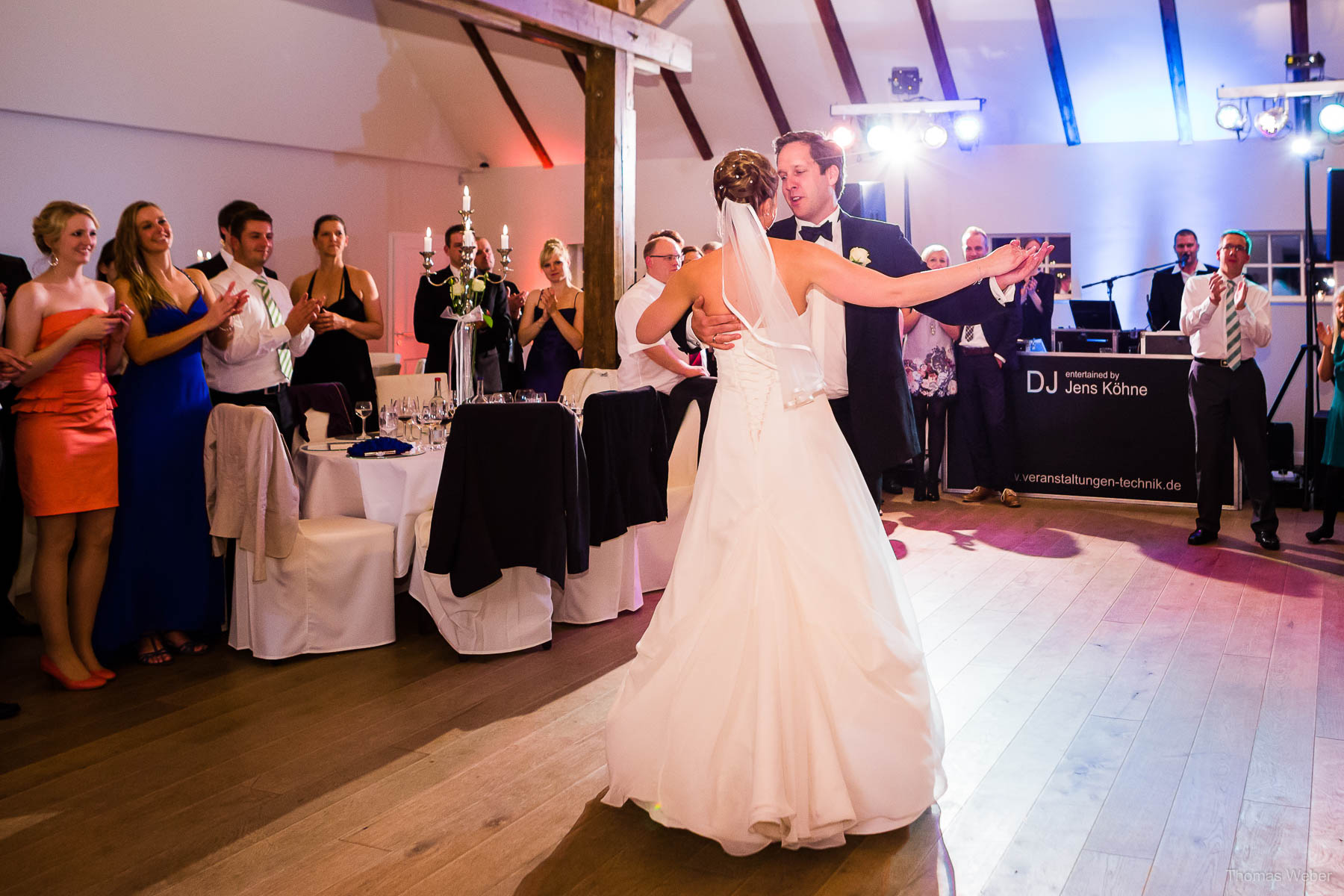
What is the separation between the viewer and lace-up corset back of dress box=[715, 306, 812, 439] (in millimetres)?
2797

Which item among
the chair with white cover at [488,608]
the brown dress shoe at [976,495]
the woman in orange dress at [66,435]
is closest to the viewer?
the woman in orange dress at [66,435]

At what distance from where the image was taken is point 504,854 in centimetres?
263

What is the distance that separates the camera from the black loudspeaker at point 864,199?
8.41m

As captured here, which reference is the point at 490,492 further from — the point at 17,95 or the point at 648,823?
the point at 17,95

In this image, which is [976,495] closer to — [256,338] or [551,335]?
[551,335]

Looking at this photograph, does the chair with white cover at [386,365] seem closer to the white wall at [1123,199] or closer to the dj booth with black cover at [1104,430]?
the dj booth with black cover at [1104,430]

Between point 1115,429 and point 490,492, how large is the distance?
511 centimetres

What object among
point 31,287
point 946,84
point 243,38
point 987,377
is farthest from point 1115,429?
point 243,38

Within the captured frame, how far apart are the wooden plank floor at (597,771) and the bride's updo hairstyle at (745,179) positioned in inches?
63.3

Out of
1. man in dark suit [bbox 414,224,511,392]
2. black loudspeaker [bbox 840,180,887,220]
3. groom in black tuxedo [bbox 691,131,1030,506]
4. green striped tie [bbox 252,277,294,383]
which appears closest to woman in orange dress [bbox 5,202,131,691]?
green striped tie [bbox 252,277,294,383]

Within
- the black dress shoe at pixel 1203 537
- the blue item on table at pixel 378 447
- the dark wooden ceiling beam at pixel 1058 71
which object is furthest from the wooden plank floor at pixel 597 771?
the dark wooden ceiling beam at pixel 1058 71

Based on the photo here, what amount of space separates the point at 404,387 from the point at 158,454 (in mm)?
1629

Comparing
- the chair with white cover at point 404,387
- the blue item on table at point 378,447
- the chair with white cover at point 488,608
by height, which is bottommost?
the chair with white cover at point 488,608

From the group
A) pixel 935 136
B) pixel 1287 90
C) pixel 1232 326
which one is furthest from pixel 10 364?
pixel 1287 90
